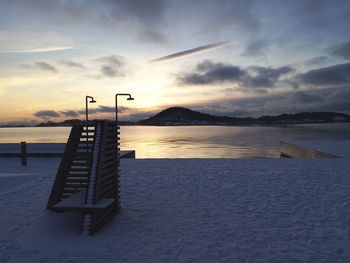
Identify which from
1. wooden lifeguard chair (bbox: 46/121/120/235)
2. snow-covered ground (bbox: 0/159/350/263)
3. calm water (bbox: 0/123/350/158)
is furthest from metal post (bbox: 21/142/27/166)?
calm water (bbox: 0/123/350/158)

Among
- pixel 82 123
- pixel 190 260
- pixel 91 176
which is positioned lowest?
pixel 190 260

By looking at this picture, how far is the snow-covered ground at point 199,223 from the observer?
211 inches

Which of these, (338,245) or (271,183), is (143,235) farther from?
(271,183)

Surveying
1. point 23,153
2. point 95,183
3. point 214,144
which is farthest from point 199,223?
point 214,144

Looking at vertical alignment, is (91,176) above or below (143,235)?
above

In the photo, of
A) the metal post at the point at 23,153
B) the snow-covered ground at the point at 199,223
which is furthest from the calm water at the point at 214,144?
the snow-covered ground at the point at 199,223

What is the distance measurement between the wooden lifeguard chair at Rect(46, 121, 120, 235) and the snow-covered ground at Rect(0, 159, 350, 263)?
0.33 metres

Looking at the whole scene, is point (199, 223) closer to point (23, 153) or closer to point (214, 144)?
point (23, 153)

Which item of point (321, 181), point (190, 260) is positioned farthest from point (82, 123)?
point (321, 181)

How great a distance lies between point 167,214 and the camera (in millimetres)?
7582

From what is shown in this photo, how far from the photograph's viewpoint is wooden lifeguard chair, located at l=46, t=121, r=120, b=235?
6.31m

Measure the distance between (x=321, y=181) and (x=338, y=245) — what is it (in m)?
5.67

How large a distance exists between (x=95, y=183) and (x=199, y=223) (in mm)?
2538

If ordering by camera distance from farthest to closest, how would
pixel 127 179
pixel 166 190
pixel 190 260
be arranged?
pixel 127 179 < pixel 166 190 < pixel 190 260
